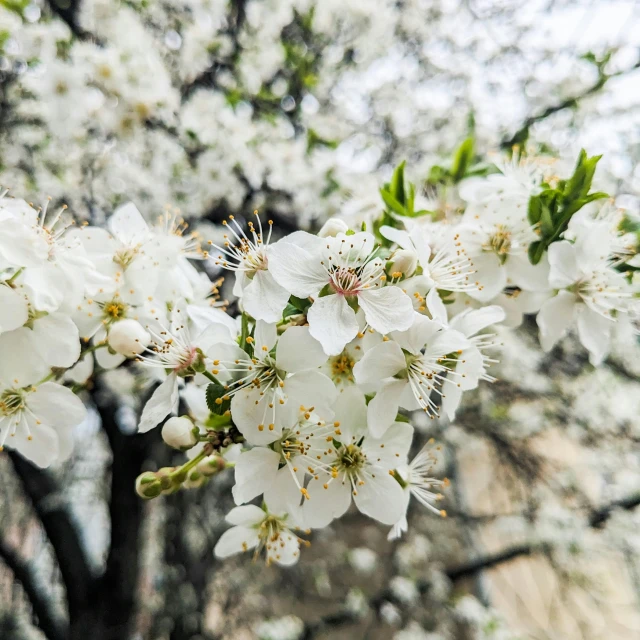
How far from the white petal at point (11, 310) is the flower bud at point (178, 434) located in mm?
Result: 226

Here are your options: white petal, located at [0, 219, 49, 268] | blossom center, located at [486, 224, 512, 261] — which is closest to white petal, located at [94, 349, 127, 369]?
white petal, located at [0, 219, 49, 268]

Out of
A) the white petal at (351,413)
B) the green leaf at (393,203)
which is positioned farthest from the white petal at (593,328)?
the white petal at (351,413)

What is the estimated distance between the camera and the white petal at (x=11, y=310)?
59 centimetres

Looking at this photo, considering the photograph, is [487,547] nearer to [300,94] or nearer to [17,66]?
[300,94]

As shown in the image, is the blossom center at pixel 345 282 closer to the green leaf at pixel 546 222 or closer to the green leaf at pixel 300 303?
the green leaf at pixel 300 303

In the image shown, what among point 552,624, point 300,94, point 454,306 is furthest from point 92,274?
point 552,624

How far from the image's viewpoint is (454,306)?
2.73 ft

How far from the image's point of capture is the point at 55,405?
67cm

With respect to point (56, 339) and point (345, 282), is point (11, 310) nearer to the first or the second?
point (56, 339)

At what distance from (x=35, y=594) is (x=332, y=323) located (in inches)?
89.8

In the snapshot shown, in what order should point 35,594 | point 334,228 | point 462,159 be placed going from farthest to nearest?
point 35,594, point 462,159, point 334,228

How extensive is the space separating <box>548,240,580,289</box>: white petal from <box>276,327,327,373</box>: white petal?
45cm

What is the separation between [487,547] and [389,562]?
1.26 metres

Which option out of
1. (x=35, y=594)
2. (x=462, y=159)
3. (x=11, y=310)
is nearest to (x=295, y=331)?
(x=11, y=310)
